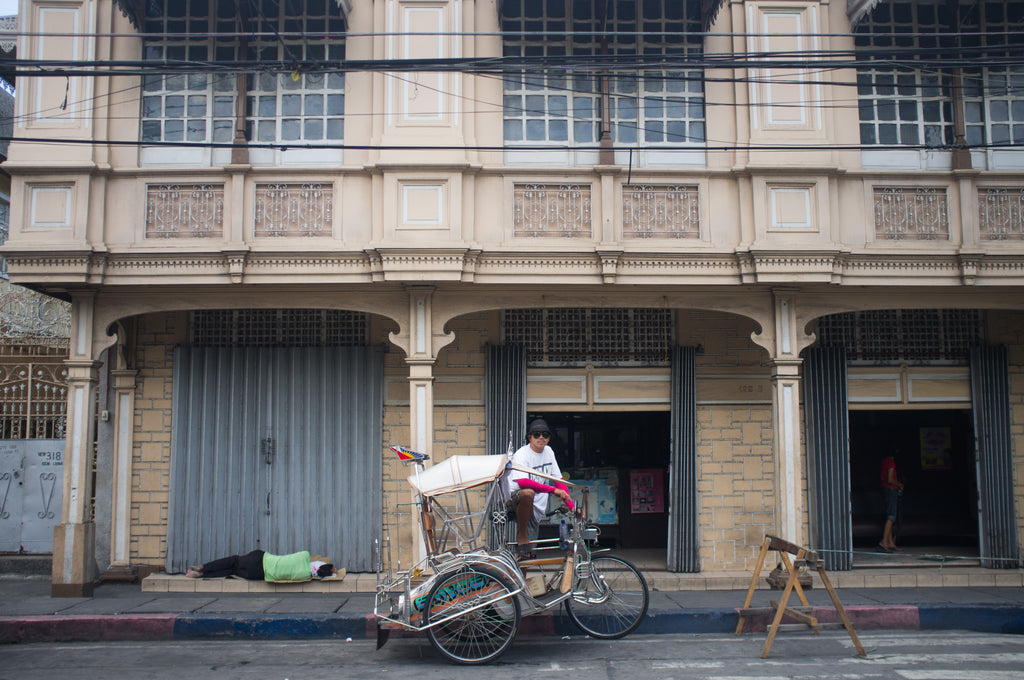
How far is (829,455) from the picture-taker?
1088cm

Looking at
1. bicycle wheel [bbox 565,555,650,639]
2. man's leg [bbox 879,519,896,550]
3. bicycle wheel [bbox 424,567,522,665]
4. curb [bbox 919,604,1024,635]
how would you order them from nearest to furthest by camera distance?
bicycle wheel [bbox 424,567,522,665] → bicycle wheel [bbox 565,555,650,639] → curb [bbox 919,604,1024,635] → man's leg [bbox 879,519,896,550]

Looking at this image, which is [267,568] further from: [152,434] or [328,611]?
[152,434]

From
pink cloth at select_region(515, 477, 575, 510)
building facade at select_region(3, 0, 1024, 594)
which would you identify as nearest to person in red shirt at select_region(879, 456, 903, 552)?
building facade at select_region(3, 0, 1024, 594)

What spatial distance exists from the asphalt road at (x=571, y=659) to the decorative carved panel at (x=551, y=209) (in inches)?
177

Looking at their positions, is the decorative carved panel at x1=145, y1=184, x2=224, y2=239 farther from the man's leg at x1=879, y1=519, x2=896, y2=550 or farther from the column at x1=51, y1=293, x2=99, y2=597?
the man's leg at x1=879, y1=519, x2=896, y2=550

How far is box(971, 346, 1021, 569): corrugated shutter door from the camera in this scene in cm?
1096

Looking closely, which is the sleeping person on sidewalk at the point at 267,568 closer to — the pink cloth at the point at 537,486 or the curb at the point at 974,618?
the pink cloth at the point at 537,486

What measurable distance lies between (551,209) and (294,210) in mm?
2989

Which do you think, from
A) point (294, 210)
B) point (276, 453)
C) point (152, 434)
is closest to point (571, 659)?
point (276, 453)

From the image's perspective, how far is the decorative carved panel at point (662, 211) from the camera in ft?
32.3

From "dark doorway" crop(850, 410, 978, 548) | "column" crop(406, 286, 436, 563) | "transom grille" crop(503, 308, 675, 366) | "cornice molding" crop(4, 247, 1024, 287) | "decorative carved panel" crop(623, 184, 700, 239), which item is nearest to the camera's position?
"cornice molding" crop(4, 247, 1024, 287)

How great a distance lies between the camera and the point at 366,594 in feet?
32.6

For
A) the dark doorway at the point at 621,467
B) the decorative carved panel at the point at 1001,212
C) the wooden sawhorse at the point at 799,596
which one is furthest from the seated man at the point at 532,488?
the decorative carved panel at the point at 1001,212

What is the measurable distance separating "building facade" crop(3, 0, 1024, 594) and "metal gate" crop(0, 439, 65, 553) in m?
1.48
